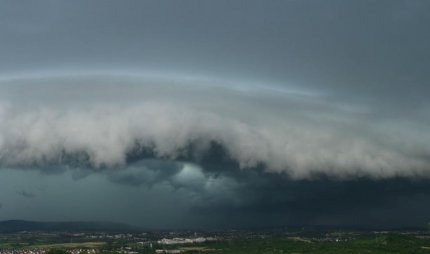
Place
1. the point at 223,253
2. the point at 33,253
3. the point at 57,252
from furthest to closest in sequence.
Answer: the point at 33,253
the point at 223,253
the point at 57,252

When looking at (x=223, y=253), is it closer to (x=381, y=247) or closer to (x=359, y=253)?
(x=359, y=253)

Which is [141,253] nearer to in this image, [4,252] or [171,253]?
[171,253]

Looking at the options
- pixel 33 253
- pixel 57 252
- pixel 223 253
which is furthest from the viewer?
pixel 33 253

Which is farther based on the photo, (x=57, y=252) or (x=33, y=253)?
(x=33, y=253)

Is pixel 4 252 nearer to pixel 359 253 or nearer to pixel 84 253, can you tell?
pixel 84 253

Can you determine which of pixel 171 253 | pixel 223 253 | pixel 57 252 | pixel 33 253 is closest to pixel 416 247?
pixel 223 253

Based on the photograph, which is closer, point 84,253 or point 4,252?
point 84,253

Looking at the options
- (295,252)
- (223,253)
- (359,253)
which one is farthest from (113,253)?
(359,253)
